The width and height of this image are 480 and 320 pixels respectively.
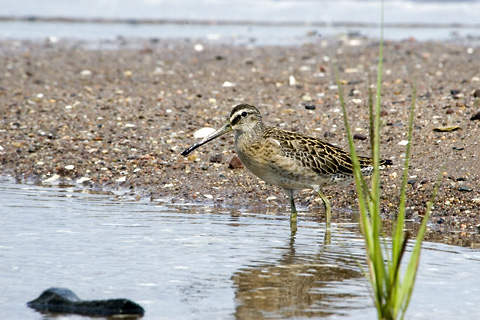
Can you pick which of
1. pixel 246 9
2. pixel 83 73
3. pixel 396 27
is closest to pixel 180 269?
pixel 83 73

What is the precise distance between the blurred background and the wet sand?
4932mm

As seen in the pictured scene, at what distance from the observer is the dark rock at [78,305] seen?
533 cm

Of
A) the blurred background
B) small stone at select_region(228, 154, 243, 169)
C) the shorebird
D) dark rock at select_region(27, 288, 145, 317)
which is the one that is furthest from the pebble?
the blurred background

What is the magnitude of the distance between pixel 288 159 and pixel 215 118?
3670mm

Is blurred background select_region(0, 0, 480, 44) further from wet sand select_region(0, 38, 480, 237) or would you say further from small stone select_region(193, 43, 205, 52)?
wet sand select_region(0, 38, 480, 237)

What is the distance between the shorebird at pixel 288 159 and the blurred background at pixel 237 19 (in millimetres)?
12686

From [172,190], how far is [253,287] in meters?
3.55

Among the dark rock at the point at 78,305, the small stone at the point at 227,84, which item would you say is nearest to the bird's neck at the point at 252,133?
the dark rock at the point at 78,305

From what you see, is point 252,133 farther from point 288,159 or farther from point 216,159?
point 216,159

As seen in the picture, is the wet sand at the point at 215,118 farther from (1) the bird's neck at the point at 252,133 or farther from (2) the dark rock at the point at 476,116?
(1) the bird's neck at the point at 252,133

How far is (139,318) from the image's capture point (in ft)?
17.4

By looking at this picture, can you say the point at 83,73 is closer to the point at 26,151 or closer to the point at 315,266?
the point at 26,151

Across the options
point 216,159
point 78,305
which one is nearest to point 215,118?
point 216,159

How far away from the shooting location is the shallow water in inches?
221
